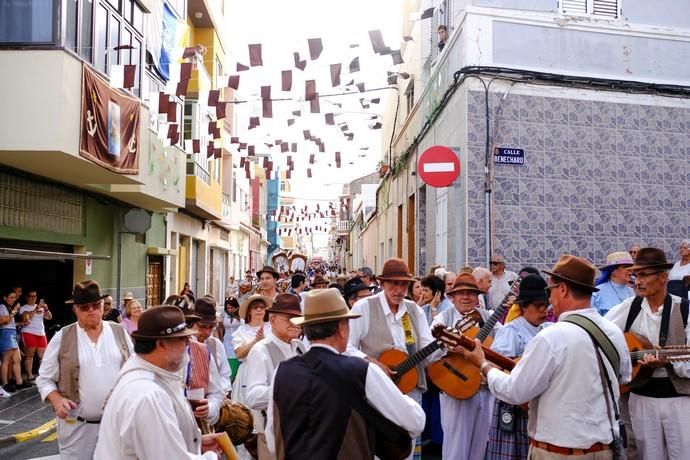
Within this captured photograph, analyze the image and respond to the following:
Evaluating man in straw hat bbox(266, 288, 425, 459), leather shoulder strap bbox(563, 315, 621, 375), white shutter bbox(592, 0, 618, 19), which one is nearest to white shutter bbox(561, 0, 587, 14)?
Answer: white shutter bbox(592, 0, 618, 19)

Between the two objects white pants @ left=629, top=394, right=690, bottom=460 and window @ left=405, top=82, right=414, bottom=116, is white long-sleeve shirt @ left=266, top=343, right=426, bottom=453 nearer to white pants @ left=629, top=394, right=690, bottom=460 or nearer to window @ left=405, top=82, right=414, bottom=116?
white pants @ left=629, top=394, right=690, bottom=460

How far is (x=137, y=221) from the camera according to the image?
17594 mm

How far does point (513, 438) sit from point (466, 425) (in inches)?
46.9

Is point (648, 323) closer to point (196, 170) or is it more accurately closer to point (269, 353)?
point (269, 353)

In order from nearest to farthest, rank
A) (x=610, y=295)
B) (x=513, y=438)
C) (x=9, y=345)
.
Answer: (x=513, y=438) < (x=610, y=295) < (x=9, y=345)

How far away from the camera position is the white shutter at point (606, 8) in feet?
40.2

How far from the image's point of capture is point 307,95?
12.8 meters

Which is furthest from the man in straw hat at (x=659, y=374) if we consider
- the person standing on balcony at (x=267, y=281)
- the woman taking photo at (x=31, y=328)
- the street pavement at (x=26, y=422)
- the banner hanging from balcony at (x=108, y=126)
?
the woman taking photo at (x=31, y=328)

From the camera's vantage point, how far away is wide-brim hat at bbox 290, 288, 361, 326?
372 centimetres

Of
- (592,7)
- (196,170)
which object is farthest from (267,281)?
(196,170)

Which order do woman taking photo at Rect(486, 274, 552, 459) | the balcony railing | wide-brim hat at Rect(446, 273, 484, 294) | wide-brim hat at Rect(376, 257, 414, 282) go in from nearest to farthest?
woman taking photo at Rect(486, 274, 552, 459) → wide-brim hat at Rect(376, 257, 414, 282) → wide-brim hat at Rect(446, 273, 484, 294) → the balcony railing

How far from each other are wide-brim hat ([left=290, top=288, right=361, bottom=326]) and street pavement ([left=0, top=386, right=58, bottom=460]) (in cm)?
641

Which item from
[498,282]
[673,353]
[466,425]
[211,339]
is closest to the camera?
[673,353]

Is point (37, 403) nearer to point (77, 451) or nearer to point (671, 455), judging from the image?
point (77, 451)
